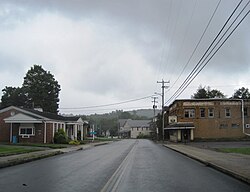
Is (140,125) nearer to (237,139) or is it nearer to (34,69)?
(34,69)

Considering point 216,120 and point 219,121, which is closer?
point 219,121

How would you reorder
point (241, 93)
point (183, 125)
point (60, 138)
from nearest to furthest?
point (60, 138)
point (183, 125)
point (241, 93)

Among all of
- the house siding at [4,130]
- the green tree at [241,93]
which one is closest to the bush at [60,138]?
the house siding at [4,130]

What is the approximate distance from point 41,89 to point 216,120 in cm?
4872

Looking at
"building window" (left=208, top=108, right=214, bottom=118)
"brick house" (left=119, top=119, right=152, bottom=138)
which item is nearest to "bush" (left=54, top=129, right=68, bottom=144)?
"building window" (left=208, top=108, right=214, bottom=118)

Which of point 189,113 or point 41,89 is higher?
point 41,89

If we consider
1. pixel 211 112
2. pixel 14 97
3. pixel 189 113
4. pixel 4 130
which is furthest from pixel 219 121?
pixel 14 97

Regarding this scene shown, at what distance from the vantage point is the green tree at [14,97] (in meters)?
98.9

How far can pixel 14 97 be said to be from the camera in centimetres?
9975

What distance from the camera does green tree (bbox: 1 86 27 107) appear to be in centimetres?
9886

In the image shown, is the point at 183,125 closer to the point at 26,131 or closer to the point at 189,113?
the point at 189,113

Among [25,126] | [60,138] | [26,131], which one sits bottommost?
[60,138]

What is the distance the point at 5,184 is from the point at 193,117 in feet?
186

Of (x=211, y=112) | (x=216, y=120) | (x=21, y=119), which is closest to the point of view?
(x=21, y=119)
